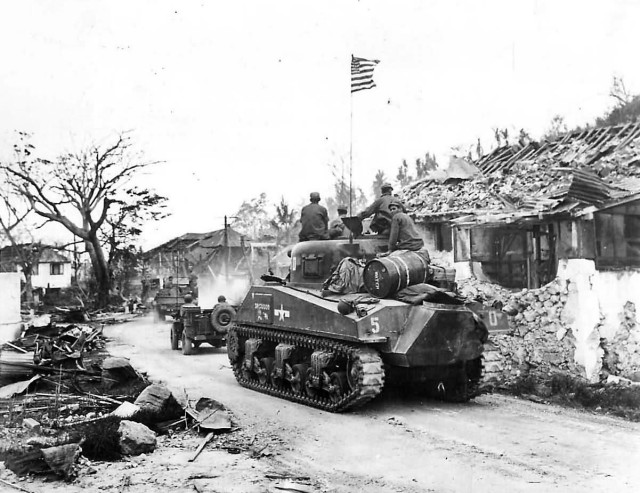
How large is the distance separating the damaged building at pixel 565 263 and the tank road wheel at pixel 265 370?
4502 mm

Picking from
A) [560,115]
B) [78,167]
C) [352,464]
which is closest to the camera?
[352,464]

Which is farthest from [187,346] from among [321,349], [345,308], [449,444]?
[449,444]

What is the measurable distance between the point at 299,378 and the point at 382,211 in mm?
3016

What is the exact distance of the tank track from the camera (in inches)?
369

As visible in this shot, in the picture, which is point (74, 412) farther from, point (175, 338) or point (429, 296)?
point (175, 338)

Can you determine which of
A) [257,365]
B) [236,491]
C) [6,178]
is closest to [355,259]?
[257,365]

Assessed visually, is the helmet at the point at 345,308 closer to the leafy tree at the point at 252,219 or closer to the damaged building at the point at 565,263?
the damaged building at the point at 565,263

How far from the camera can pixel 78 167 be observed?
26234mm

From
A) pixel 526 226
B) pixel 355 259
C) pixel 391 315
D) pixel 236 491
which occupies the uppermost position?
pixel 526 226

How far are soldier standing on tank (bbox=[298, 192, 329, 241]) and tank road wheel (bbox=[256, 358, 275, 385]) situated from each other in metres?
2.24

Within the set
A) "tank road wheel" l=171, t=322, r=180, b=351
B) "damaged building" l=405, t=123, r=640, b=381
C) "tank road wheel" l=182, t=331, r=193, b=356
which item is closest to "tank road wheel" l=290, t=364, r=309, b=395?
"damaged building" l=405, t=123, r=640, b=381

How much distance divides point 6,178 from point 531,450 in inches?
549

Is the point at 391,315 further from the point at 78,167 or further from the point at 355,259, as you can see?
the point at 78,167

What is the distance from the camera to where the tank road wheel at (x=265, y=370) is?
1181 centimetres
